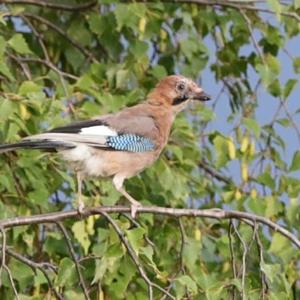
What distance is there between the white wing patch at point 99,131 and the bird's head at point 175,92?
1.81ft

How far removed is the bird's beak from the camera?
602 cm

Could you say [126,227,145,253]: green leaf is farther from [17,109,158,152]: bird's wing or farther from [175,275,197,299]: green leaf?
[17,109,158,152]: bird's wing

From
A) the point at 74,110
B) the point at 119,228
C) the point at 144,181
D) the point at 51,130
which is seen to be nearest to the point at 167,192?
the point at 144,181

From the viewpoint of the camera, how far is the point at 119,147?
224 inches

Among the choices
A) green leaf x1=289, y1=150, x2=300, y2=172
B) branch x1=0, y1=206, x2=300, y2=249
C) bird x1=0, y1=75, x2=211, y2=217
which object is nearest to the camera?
branch x1=0, y1=206, x2=300, y2=249

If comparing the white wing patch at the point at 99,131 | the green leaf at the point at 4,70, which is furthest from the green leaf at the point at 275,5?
the green leaf at the point at 4,70

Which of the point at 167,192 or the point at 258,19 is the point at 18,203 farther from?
the point at 258,19

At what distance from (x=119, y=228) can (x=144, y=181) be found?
1.94 metres

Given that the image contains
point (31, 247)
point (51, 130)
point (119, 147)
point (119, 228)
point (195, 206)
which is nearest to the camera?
point (119, 228)

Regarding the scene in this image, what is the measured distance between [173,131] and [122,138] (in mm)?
822

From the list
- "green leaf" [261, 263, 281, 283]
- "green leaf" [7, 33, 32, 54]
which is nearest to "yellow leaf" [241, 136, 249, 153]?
"green leaf" [7, 33, 32, 54]

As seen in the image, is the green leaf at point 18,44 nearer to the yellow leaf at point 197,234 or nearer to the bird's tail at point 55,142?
the bird's tail at point 55,142

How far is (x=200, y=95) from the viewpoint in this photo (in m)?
6.06

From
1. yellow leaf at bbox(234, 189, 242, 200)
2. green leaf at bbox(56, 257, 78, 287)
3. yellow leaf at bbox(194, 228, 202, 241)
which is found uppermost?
green leaf at bbox(56, 257, 78, 287)
